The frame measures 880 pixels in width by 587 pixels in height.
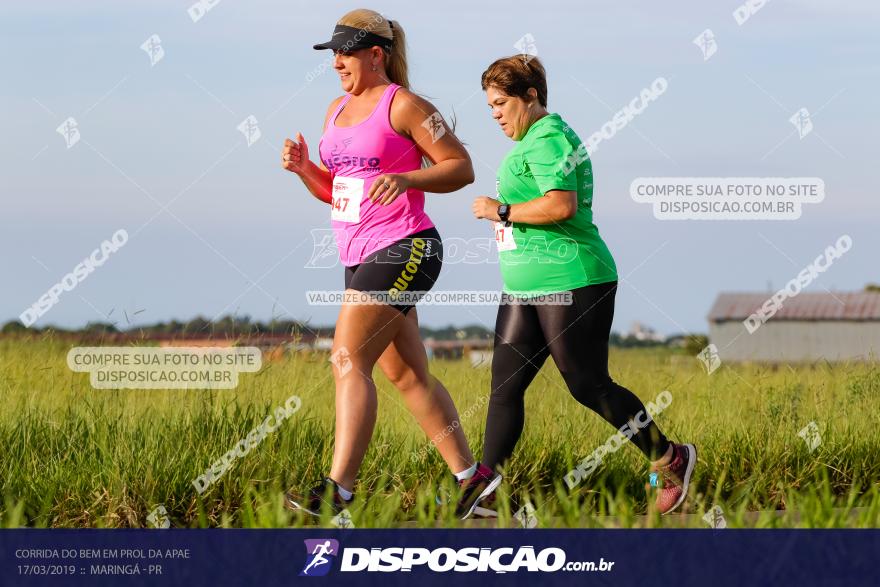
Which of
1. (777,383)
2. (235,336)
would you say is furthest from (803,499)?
(235,336)

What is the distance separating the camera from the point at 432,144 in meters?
4.91

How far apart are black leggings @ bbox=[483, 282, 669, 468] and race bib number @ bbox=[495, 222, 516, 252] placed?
0.27 m

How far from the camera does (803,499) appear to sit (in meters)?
5.45

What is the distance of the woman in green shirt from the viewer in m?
5.03

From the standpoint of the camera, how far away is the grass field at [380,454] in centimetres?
510

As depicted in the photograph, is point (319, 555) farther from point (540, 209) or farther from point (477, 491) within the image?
point (540, 209)

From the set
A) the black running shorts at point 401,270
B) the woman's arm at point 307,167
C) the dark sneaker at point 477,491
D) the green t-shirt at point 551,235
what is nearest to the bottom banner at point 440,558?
the dark sneaker at point 477,491

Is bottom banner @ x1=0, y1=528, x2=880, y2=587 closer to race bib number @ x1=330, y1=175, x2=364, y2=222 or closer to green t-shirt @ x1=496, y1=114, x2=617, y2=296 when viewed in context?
green t-shirt @ x1=496, y1=114, x2=617, y2=296

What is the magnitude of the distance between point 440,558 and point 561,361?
1.28m

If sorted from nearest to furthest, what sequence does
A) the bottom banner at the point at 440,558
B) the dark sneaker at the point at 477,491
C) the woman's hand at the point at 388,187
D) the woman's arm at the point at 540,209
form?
the bottom banner at the point at 440,558 < the woman's hand at the point at 388,187 < the woman's arm at the point at 540,209 < the dark sneaker at the point at 477,491

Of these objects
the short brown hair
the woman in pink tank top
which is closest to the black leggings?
the woman in pink tank top

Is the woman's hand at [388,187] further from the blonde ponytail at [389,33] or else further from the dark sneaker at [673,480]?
the dark sneaker at [673,480]

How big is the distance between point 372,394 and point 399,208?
2.72 ft

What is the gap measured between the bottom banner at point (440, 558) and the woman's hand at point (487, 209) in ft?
4.69
